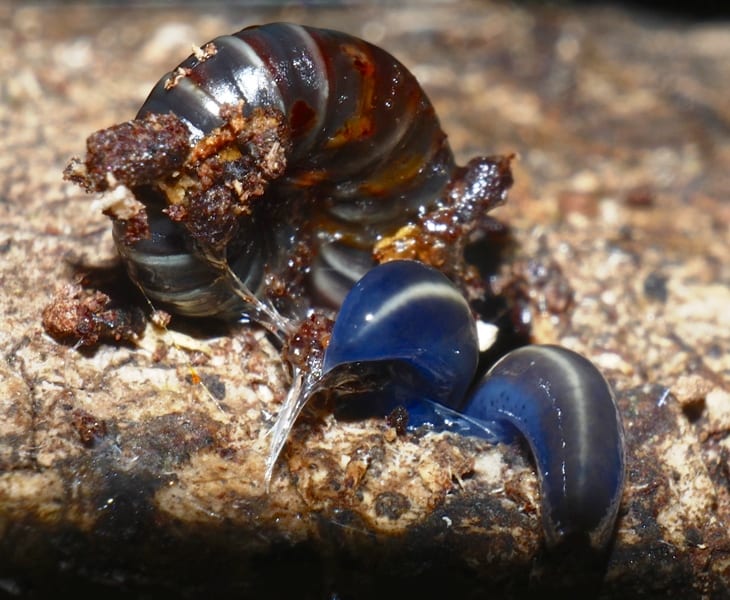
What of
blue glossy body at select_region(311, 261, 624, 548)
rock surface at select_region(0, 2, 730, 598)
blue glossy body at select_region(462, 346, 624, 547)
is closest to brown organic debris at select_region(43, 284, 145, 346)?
rock surface at select_region(0, 2, 730, 598)

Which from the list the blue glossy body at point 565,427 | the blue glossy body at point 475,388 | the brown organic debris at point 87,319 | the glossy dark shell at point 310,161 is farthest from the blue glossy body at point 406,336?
the brown organic debris at point 87,319

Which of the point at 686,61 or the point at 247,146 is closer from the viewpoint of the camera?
the point at 247,146

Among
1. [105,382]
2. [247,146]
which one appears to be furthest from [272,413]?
[247,146]

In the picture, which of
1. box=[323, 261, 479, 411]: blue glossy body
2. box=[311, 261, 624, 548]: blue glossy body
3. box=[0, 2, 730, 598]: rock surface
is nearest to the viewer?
box=[0, 2, 730, 598]: rock surface

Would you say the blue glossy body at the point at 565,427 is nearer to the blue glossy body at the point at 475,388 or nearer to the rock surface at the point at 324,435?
the blue glossy body at the point at 475,388

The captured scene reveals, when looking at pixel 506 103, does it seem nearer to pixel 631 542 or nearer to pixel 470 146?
pixel 470 146

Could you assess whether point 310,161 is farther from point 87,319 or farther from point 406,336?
point 87,319

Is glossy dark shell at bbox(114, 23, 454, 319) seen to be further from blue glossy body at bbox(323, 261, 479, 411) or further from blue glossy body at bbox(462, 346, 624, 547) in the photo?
blue glossy body at bbox(462, 346, 624, 547)

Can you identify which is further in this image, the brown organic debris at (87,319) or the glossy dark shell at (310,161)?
the brown organic debris at (87,319)

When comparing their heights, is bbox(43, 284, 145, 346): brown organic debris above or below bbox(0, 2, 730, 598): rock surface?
above
